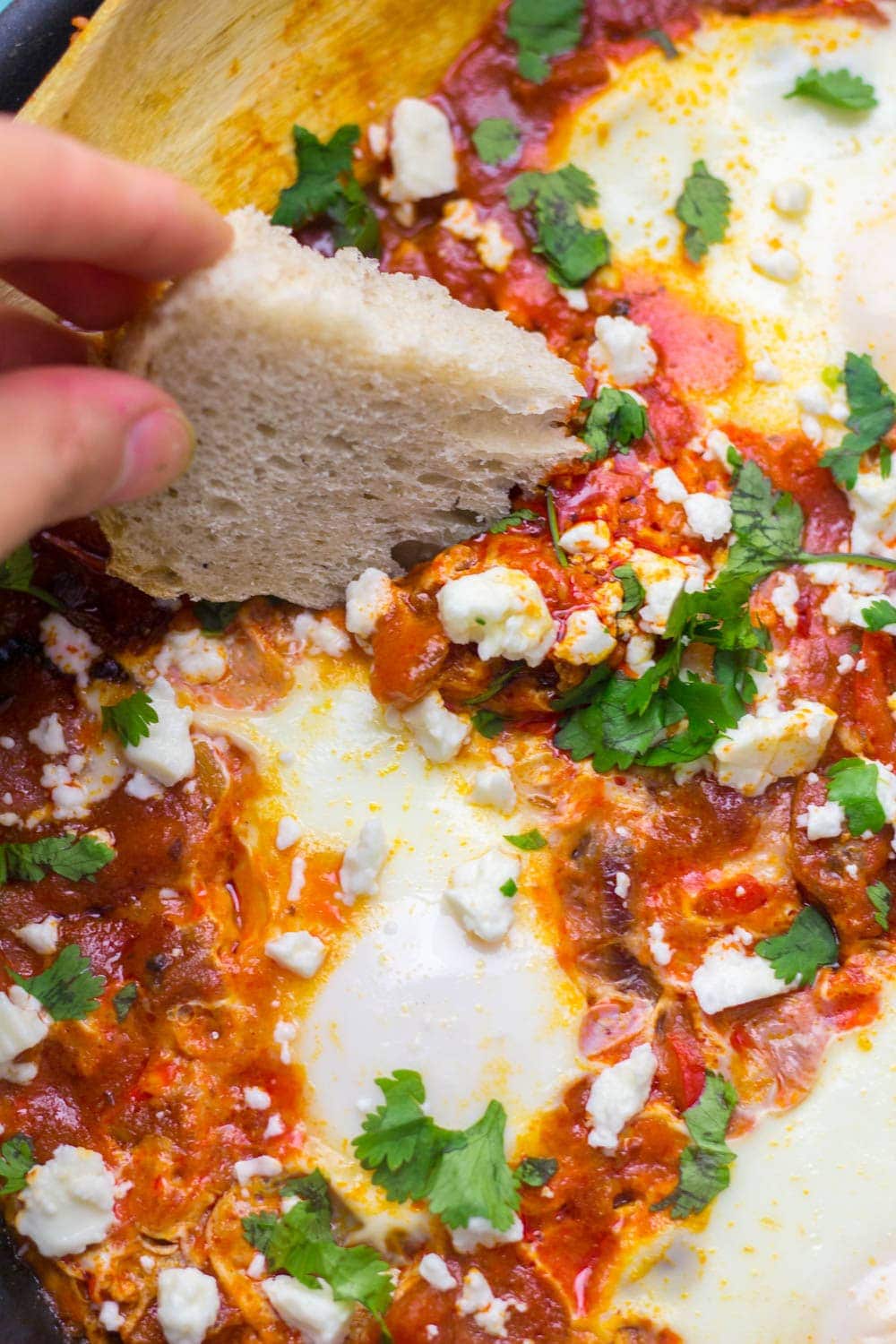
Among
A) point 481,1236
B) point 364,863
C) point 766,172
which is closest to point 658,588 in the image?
point 364,863

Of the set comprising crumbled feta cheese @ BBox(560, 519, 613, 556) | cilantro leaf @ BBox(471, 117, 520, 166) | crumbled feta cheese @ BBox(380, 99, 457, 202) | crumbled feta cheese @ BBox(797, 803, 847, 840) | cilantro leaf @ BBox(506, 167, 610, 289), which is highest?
crumbled feta cheese @ BBox(380, 99, 457, 202)

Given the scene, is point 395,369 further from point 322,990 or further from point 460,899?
point 322,990

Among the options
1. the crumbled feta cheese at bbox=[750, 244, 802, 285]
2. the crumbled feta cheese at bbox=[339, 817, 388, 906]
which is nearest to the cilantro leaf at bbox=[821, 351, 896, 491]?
the crumbled feta cheese at bbox=[750, 244, 802, 285]

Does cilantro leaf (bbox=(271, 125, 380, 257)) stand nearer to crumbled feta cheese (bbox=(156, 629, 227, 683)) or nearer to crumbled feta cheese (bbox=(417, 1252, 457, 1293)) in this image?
crumbled feta cheese (bbox=(156, 629, 227, 683))

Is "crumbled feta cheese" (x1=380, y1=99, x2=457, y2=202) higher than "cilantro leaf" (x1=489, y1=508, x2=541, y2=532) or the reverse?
higher

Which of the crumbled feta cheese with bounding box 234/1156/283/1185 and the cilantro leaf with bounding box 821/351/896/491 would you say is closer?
the crumbled feta cheese with bounding box 234/1156/283/1185

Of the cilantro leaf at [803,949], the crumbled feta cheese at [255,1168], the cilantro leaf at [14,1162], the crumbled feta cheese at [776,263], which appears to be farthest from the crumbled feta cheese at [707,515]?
the cilantro leaf at [14,1162]

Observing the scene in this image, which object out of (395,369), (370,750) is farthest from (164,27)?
(370,750)

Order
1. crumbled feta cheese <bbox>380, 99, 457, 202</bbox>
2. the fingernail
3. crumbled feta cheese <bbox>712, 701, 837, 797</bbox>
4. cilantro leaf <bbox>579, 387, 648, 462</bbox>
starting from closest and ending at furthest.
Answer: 1. the fingernail
2. crumbled feta cheese <bbox>712, 701, 837, 797</bbox>
3. cilantro leaf <bbox>579, 387, 648, 462</bbox>
4. crumbled feta cheese <bbox>380, 99, 457, 202</bbox>

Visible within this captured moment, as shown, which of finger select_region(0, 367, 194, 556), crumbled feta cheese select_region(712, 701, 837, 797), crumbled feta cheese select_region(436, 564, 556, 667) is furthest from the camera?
crumbled feta cheese select_region(712, 701, 837, 797)
